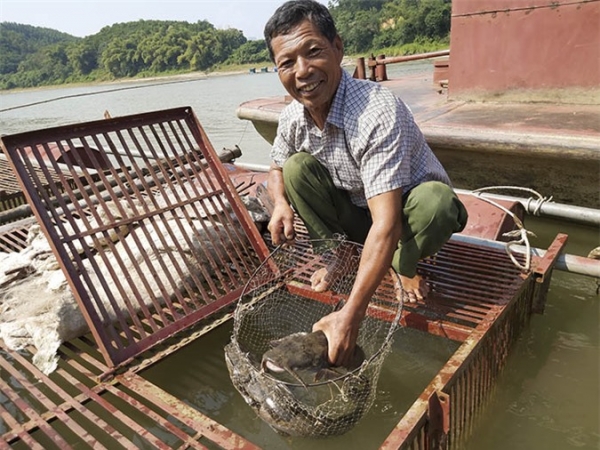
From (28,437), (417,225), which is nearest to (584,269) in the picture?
(417,225)

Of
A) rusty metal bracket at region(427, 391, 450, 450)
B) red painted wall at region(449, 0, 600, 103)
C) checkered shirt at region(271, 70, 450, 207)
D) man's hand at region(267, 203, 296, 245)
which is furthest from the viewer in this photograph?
red painted wall at region(449, 0, 600, 103)

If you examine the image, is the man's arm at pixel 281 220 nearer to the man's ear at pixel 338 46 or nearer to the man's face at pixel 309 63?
the man's face at pixel 309 63

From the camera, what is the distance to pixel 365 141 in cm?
161

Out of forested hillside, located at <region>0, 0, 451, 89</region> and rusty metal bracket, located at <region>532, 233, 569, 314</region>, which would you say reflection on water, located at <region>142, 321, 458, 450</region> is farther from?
forested hillside, located at <region>0, 0, 451, 89</region>

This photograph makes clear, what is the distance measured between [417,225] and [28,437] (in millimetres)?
1501

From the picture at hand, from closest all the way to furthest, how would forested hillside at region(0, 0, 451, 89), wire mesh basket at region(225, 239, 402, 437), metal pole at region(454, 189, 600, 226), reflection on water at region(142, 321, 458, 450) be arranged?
wire mesh basket at region(225, 239, 402, 437), reflection on water at region(142, 321, 458, 450), metal pole at region(454, 189, 600, 226), forested hillside at region(0, 0, 451, 89)

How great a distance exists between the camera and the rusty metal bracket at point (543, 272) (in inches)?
78.0

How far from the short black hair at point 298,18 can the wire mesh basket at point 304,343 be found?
2.87 feet

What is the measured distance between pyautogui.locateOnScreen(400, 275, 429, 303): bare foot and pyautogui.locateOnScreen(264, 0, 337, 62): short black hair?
3.36ft

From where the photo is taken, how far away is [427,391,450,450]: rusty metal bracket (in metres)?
1.24

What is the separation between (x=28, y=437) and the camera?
144 cm

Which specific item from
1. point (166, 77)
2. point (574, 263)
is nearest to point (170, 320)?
point (574, 263)

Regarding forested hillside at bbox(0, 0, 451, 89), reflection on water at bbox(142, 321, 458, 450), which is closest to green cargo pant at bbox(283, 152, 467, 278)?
reflection on water at bbox(142, 321, 458, 450)

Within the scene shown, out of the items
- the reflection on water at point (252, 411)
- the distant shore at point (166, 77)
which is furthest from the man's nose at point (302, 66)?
the distant shore at point (166, 77)
